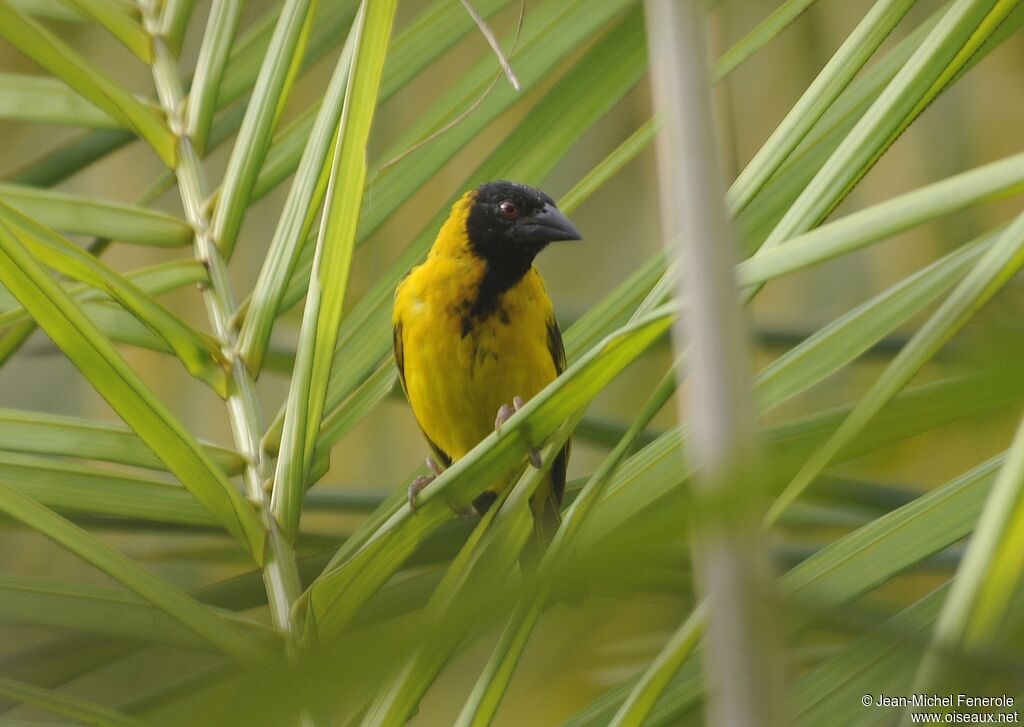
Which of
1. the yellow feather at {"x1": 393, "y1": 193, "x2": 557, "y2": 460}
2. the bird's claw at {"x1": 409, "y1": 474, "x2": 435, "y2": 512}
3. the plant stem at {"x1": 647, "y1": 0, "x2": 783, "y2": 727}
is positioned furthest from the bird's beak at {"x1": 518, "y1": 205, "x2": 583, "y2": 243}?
the plant stem at {"x1": 647, "y1": 0, "x2": 783, "y2": 727}

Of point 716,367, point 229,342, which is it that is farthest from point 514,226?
point 716,367

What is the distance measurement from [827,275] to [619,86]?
81cm

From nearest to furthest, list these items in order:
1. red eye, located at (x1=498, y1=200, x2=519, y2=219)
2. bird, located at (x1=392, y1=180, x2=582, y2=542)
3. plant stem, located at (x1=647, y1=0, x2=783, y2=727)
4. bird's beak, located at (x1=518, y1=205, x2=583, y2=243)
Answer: plant stem, located at (x1=647, y1=0, x2=783, y2=727), bird, located at (x1=392, y1=180, x2=582, y2=542), bird's beak, located at (x1=518, y1=205, x2=583, y2=243), red eye, located at (x1=498, y1=200, x2=519, y2=219)

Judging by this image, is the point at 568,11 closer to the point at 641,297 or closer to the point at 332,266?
the point at 641,297

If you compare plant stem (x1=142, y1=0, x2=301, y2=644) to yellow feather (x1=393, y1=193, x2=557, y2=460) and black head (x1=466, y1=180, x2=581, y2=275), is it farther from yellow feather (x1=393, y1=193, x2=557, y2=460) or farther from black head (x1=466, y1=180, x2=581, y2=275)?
black head (x1=466, y1=180, x2=581, y2=275)

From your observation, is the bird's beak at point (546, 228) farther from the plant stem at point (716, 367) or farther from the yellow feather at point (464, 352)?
the plant stem at point (716, 367)

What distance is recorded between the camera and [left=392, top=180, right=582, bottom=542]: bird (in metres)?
2.28

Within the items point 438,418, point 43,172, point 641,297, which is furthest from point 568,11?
point 438,418

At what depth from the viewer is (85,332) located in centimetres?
102

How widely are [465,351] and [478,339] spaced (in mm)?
35

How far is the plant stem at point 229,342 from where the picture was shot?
114 cm

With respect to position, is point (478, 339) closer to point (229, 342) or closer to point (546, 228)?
point (546, 228)

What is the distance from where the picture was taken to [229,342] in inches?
53.1

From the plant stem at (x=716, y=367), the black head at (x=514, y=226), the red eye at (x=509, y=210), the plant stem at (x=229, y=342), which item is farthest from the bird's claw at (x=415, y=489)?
the red eye at (x=509, y=210)
